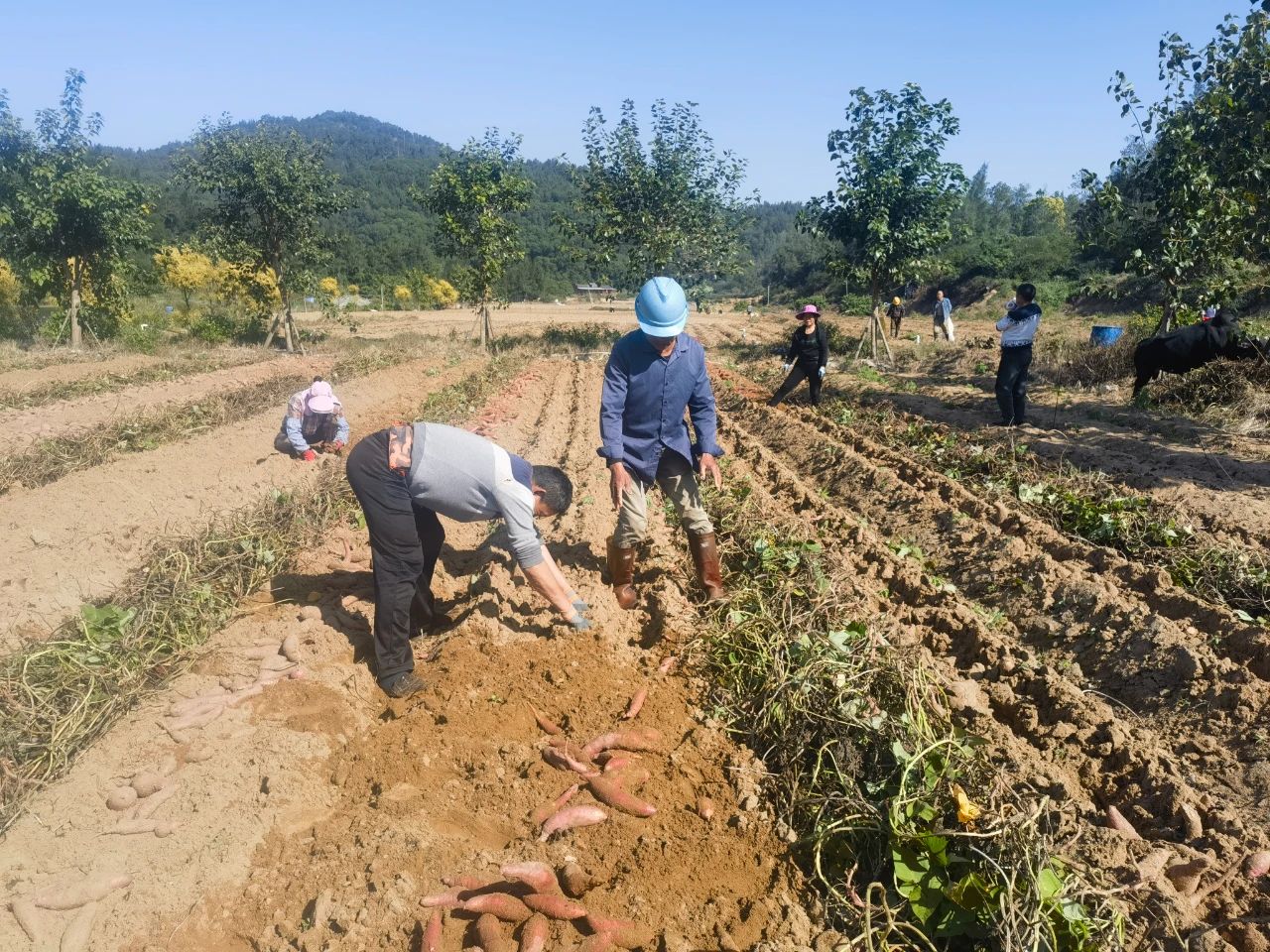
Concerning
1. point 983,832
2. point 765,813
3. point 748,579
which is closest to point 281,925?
point 765,813

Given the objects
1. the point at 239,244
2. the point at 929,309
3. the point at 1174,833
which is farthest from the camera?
the point at 929,309

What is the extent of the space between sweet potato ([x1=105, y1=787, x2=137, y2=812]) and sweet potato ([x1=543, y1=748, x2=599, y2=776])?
1.63m

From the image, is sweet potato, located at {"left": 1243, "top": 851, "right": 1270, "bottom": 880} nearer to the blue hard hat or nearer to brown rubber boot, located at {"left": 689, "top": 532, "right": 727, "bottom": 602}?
brown rubber boot, located at {"left": 689, "top": 532, "right": 727, "bottom": 602}

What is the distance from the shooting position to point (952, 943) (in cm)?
233

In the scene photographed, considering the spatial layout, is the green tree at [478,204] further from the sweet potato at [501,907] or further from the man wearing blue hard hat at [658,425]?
the sweet potato at [501,907]

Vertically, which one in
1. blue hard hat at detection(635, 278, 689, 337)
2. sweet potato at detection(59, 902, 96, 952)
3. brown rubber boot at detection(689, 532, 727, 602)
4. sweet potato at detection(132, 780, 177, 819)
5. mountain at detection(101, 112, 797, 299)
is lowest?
sweet potato at detection(59, 902, 96, 952)

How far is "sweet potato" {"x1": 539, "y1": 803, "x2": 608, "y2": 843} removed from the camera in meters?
2.82

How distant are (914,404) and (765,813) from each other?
Result: 832cm

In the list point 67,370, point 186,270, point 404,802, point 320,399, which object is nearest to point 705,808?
point 404,802

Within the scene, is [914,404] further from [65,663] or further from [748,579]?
[65,663]

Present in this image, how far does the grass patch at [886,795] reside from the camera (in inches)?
88.0

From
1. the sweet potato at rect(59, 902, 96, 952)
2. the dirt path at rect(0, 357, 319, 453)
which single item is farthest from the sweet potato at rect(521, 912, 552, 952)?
the dirt path at rect(0, 357, 319, 453)

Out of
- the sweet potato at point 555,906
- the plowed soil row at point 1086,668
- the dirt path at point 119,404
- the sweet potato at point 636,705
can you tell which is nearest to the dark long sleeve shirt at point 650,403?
the sweet potato at point 636,705

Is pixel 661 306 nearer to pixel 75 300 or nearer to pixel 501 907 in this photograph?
pixel 501 907
